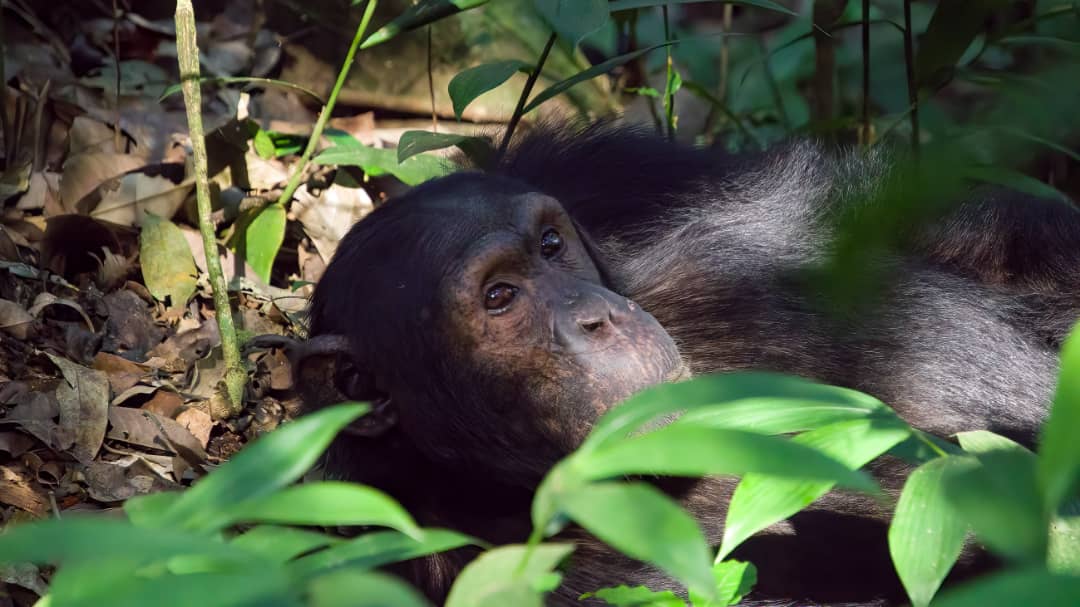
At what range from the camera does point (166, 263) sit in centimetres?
482

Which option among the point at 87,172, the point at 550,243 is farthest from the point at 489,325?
the point at 87,172

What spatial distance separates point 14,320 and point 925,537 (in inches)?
138

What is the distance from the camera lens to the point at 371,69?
6215 mm

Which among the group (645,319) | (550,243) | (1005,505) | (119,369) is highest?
(1005,505)

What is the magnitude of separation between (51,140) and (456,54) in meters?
2.11

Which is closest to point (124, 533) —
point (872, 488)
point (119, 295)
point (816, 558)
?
point (872, 488)

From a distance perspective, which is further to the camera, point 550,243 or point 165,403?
point 165,403

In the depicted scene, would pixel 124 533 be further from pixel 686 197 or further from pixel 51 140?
pixel 51 140

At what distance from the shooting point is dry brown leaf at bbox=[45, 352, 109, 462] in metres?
3.87

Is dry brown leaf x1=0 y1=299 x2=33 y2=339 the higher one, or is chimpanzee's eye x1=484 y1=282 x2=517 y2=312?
chimpanzee's eye x1=484 y1=282 x2=517 y2=312

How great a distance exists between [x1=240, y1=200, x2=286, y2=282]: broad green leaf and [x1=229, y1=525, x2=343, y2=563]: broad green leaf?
134 inches

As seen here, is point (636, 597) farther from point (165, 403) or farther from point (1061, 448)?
point (165, 403)

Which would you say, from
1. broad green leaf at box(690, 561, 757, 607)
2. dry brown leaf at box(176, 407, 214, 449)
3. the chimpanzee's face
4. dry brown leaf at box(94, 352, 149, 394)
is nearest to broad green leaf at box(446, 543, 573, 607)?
broad green leaf at box(690, 561, 757, 607)

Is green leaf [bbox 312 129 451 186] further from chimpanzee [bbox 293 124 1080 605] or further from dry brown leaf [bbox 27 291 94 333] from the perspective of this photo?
dry brown leaf [bbox 27 291 94 333]
